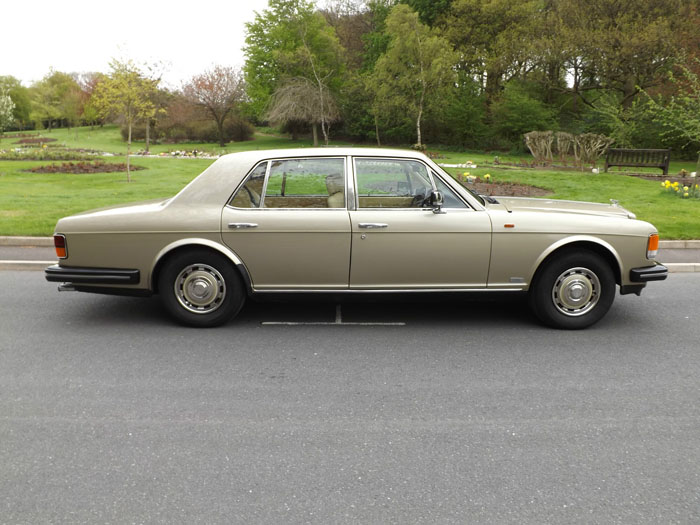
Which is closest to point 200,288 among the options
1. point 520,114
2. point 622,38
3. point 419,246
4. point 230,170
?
point 230,170

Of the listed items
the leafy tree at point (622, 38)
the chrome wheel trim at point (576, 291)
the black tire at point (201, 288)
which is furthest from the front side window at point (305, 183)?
the leafy tree at point (622, 38)

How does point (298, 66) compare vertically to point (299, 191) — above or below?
above

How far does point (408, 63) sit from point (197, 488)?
3581cm

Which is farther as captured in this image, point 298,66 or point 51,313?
point 298,66

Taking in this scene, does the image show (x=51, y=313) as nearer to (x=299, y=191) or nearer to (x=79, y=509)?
(x=299, y=191)

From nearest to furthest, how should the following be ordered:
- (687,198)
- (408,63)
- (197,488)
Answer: (197,488) < (687,198) < (408,63)

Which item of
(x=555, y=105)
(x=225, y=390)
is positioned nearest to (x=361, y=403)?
(x=225, y=390)

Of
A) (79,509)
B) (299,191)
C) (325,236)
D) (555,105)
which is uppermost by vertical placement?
(555,105)

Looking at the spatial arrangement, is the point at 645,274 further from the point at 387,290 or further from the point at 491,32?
the point at 491,32

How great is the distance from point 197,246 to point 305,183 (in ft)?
3.75

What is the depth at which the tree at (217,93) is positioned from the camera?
4594cm

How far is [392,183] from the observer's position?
5.66 m

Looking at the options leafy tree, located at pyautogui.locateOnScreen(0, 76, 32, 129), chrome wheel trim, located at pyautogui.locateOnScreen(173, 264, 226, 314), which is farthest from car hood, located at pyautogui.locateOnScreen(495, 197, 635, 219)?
leafy tree, located at pyautogui.locateOnScreen(0, 76, 32, 129)

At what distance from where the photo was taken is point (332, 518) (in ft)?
8.85
